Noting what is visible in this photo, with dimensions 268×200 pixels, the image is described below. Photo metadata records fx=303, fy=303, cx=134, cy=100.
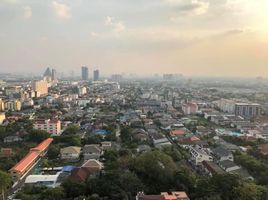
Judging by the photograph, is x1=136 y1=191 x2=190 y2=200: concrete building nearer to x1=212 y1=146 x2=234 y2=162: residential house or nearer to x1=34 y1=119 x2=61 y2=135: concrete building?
x1=212 y1=146 x2=234 y2=162: residential house

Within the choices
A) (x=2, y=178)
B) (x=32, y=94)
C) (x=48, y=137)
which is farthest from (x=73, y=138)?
(x=32, y=94)

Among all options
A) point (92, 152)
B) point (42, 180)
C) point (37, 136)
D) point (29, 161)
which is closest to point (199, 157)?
point (92, 152)

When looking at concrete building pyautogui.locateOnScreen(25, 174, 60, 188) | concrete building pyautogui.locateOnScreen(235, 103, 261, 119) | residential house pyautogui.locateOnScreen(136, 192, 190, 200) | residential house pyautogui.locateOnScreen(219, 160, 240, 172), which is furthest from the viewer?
concrete building pyautogui.locateOnScreen(235, 103, 261, 119)

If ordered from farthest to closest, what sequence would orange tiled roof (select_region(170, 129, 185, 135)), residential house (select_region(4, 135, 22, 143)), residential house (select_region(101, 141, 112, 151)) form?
orange tiled roof (select_region(170, 129, 185, 135)), residential house (select_region(4, 135, 22, 143)), residential house (select_region(101, 141, 112, 151))

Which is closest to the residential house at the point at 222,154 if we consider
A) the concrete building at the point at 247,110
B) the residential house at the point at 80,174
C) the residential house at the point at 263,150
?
the residential house at the point at 263,150

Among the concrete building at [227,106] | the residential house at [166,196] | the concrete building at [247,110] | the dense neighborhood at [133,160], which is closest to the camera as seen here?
the residential house at [166,196]

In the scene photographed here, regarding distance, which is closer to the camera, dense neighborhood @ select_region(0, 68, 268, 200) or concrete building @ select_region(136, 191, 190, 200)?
concrete building @ select_region(136, 191, 190, 200)

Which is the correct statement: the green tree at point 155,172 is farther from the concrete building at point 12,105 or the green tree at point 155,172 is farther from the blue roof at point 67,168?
the concrete building at point 12,105

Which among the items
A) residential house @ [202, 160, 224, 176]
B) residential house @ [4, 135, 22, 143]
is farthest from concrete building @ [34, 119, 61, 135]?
residential house @ [202, 160, 224, 176]

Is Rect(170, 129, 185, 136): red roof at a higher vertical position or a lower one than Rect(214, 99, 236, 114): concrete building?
lower

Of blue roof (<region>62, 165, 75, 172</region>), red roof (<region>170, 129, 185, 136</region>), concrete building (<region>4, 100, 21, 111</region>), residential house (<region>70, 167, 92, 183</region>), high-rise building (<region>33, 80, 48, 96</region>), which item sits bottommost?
blue roof (<region>62, 165, 75, 172</region>)
